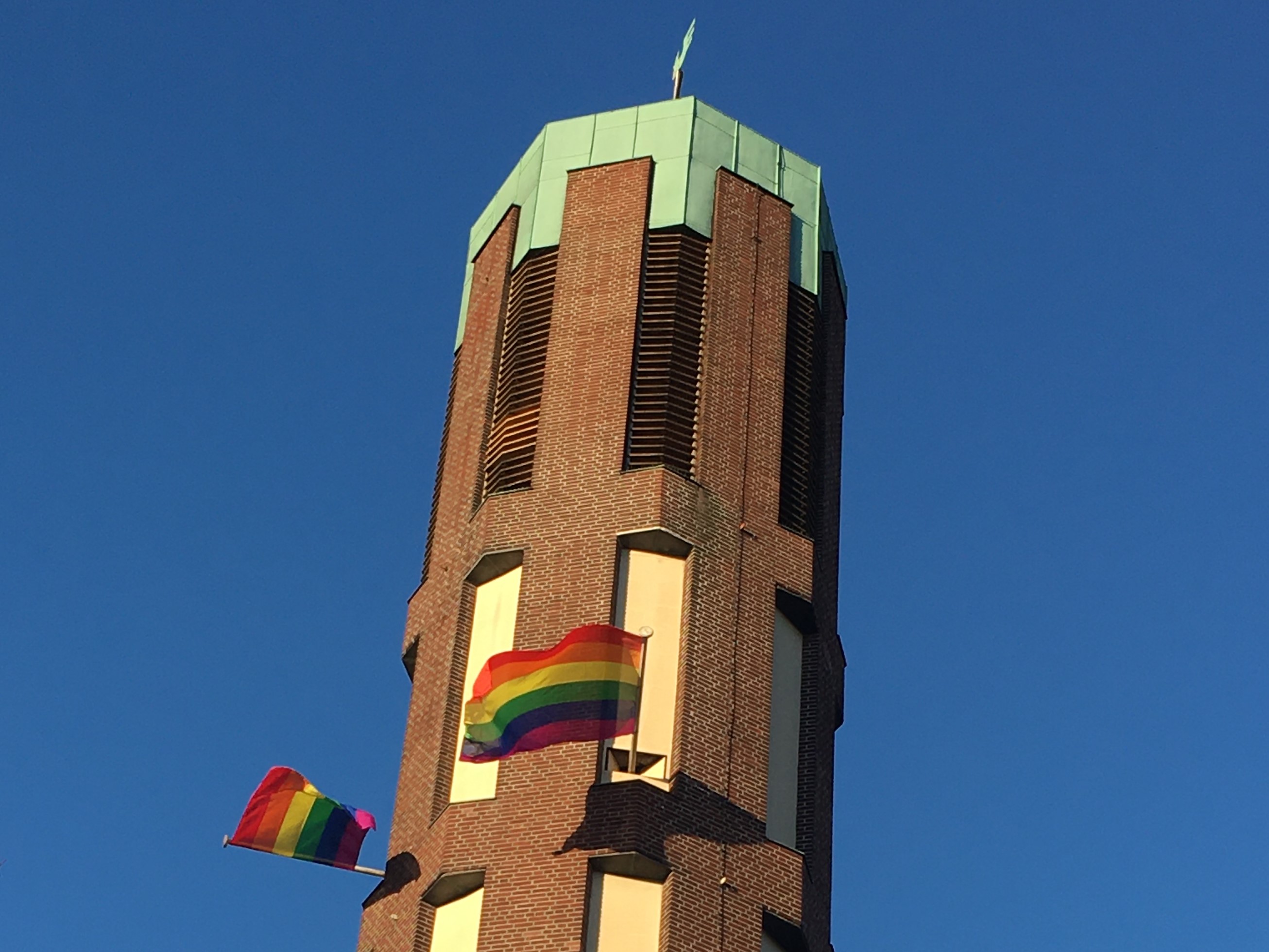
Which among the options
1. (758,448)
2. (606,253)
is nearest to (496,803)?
(758,448)

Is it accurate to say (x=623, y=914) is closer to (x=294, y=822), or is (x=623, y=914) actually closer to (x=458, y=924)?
(x=458, y=924)

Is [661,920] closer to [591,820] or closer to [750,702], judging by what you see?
[591,820]

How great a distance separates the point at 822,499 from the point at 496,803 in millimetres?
9705

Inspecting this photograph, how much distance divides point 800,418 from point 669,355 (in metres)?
2.95

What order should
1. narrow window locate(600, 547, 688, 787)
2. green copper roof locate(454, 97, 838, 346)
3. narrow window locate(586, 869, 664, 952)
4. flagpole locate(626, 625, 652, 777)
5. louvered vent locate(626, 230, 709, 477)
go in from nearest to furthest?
1. narrow window locate(586, 869, 664, 952)
2. flagpole locate(626, 625, 652, 777)
3. narrow window locate(600, 547, 688, 787)
4. louvered vent locate(626, 230, 709, 477)
5. green copper roof locate(454, 97, 838, 346)

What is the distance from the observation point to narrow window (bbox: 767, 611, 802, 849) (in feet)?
135

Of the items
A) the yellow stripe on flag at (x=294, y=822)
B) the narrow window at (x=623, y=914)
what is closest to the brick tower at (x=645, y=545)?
the narrow window at (x=623, y=914)

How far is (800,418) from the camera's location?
46.2m

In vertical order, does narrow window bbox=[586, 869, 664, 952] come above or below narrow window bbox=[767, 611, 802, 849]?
below

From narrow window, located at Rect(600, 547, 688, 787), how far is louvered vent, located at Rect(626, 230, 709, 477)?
196 centimetres

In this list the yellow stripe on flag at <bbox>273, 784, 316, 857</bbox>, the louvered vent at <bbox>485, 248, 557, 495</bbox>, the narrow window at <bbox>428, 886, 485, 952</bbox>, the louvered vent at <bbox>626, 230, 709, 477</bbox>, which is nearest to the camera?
the narrow window at <bbox>428, 886, 485, 952</bbox>

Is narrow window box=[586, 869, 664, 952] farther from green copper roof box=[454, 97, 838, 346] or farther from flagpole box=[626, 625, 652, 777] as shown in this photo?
green copper roof box=[454, 97, 838, 346]

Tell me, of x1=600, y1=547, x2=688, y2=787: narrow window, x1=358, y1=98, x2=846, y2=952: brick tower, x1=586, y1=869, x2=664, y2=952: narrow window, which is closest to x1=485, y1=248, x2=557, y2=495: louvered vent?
x1=358, y1=98, x2=846, y2=952: brick tower

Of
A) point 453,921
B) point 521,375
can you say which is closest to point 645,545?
point 521,375
